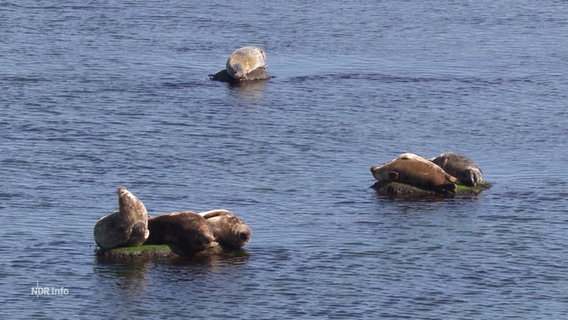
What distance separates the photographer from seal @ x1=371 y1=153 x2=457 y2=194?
119 ft

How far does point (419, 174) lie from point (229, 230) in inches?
288

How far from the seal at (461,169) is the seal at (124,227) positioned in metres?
10.2

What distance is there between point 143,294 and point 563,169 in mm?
16547

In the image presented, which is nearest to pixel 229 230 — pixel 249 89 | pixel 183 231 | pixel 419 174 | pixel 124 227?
pixel 183 231

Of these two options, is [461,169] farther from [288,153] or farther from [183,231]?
[183,231]

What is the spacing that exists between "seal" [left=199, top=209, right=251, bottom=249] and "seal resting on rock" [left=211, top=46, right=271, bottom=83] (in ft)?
74.6

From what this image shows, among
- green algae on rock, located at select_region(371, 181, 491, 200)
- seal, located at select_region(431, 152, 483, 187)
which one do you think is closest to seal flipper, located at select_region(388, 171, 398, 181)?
green algae on rock, located at select_region(371, 181, 491, 200)

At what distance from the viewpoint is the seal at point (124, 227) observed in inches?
1185

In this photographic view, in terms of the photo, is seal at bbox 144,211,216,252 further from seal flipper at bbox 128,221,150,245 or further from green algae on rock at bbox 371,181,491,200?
green algae on rock at bbox 371,181,491,200

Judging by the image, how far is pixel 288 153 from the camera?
41875mm

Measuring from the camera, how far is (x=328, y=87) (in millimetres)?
52875

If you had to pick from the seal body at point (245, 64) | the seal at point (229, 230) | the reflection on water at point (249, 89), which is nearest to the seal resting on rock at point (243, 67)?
the seal body at point (245, 64)

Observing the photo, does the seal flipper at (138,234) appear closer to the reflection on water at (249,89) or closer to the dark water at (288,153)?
the dark water at (288,153)

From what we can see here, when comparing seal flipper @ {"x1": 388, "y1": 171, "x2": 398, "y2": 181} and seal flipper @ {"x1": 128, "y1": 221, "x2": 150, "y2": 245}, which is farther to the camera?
seal flipper @ {"x1": 388, "y1": 171, "x2": 398, "y2": 181}
